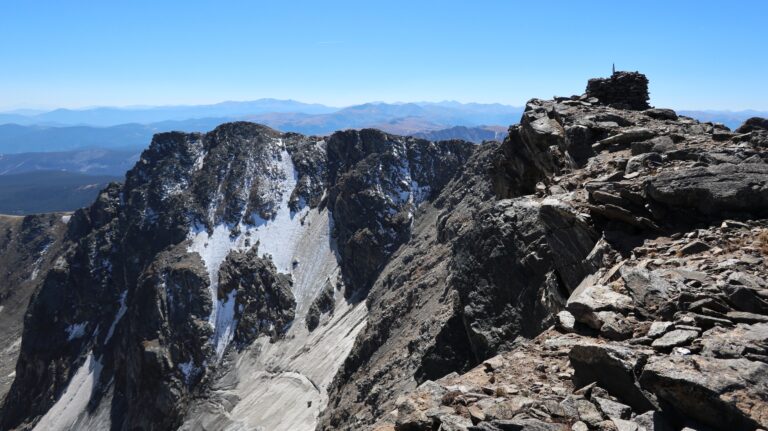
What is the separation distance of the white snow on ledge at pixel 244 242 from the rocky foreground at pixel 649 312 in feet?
393

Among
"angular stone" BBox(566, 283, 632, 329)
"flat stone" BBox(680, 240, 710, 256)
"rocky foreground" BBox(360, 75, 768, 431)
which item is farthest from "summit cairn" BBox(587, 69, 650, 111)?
"angular stone" BBox(566, 283, 632, 329)

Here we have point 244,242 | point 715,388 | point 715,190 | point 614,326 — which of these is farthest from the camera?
point 244,242

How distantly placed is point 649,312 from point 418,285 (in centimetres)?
7721

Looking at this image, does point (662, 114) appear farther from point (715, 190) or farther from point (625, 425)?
point (625, 425)

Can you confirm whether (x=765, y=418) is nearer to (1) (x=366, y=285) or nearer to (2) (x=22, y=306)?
(1) (x=366, y=285)

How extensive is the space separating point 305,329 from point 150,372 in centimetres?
3788

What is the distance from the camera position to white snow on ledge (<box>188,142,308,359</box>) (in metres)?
132

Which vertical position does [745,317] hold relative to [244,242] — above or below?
above

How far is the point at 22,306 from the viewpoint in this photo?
593 ft

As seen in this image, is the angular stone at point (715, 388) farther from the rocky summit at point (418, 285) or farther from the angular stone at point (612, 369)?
the angular stone at point (612, 369)

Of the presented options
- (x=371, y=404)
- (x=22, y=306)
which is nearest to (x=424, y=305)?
(x=371, y=404)

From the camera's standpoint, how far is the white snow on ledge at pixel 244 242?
13225cm

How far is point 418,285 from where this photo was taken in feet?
298

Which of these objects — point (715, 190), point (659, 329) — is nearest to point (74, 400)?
point (659, 329)
